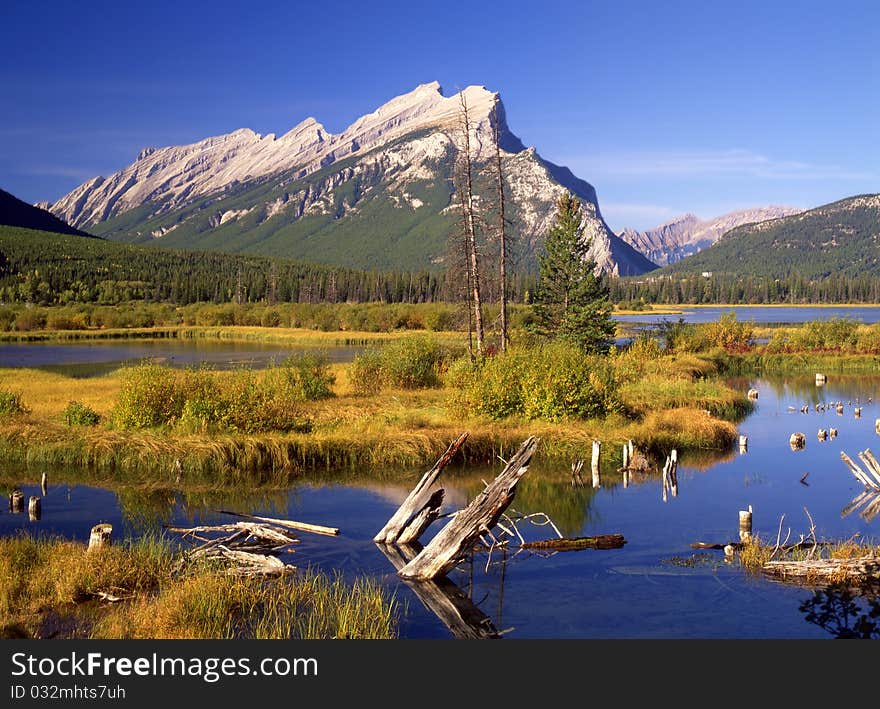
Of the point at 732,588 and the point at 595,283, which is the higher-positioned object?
the point at 595,283

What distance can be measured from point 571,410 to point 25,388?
30.0 m

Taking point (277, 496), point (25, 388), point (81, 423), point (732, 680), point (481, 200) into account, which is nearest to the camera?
point (732, 680)

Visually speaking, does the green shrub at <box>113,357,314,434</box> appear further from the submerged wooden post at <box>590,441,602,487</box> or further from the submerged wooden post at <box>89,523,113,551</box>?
the submerged wooden post at <box>89,523,113,551</box>

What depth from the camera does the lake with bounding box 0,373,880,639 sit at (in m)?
15.0

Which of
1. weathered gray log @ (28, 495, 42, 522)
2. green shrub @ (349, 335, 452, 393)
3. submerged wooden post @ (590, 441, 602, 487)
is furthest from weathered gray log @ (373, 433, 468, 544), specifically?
green shrub @ (349, 335, 452, 393)

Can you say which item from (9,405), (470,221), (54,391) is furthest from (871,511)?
(54,391)

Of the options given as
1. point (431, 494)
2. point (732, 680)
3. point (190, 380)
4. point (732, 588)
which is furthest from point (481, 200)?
point (732, 680)

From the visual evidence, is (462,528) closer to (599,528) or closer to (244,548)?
(244,548)

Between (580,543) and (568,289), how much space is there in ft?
145

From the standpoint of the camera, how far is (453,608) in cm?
1541

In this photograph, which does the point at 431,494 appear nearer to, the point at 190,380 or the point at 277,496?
the point at 277,496

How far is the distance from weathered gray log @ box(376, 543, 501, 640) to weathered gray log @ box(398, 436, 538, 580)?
30cm

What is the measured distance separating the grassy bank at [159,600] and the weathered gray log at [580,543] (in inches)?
193

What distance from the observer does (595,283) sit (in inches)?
2480
